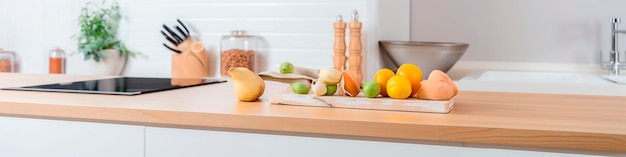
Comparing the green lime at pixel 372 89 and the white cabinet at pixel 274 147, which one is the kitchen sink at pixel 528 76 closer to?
the green lime at pixel 372 89

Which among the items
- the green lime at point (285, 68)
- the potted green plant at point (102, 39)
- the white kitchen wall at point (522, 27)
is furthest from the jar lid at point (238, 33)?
the green lime at point (285, 68)

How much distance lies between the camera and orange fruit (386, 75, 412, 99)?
122cm

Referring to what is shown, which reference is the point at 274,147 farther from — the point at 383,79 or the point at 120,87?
the point at 120,87

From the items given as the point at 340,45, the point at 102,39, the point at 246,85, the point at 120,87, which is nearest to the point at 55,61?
the point at 102,39

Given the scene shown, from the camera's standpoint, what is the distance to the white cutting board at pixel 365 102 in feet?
3.89

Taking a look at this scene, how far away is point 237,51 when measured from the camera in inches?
110

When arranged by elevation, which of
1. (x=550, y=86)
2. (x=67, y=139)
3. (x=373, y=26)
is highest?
(x=373, y=26)

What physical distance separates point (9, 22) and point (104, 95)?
81.0 inches

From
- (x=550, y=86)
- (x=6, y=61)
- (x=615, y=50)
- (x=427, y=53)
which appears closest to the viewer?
(x=550, y=86)

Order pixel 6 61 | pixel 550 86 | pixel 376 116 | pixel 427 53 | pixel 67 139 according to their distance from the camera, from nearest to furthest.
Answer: pixel 376 116 → pixel 67 139 → pixel 550 86 → pixel 427 53 → pixel 6 61

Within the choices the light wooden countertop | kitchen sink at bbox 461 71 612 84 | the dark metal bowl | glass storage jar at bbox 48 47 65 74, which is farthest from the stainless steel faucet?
glass storage jar at bbox 48 47 65 74

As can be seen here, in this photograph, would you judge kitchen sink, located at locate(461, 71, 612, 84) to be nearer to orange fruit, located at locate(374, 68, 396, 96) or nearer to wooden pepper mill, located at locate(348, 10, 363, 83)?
wooden pepper mill, located at locate(348, 10, 363, 83)

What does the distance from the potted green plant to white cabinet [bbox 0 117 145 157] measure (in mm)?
1640

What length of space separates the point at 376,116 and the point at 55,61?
237 cm
